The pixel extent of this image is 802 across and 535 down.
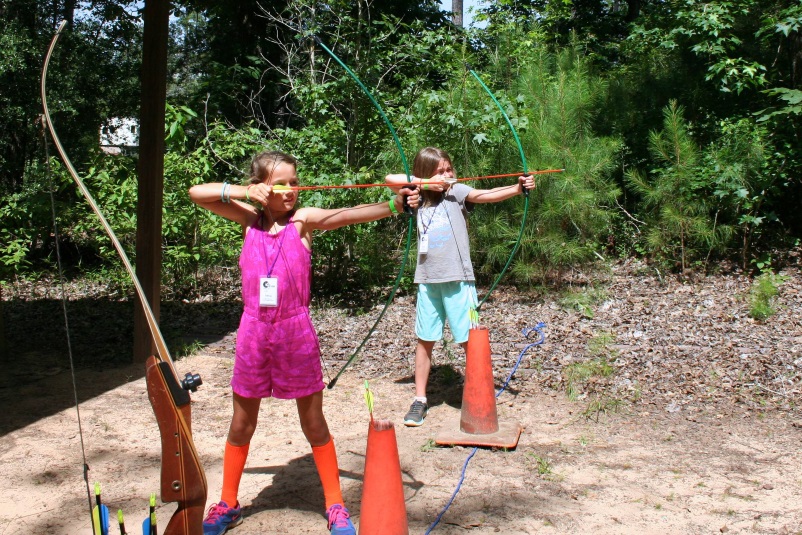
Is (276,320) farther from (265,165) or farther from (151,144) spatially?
(151,144)

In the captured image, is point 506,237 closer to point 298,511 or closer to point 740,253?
point 740,253

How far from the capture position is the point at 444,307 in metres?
4.41

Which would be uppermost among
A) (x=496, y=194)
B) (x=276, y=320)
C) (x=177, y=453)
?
(x=496, y=194)

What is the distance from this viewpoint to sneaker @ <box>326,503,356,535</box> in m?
2.80

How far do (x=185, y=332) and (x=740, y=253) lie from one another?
5510 millimetres

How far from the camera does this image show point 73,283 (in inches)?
365

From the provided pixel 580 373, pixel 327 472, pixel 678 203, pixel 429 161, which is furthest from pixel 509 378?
pixel 678 203

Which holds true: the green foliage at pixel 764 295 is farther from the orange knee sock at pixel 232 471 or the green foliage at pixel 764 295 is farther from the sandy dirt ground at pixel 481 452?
the orange knee sock at pixel 232 471

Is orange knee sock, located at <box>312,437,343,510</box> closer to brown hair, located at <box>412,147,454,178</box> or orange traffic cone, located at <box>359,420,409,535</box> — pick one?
orange traffic cone, located at <box>359,420,409,535</box>

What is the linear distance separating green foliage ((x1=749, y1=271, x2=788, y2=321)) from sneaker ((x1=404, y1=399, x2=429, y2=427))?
329cm

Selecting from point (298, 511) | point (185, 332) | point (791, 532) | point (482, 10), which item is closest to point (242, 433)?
point (298, 511)

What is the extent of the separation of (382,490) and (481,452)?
1175mm

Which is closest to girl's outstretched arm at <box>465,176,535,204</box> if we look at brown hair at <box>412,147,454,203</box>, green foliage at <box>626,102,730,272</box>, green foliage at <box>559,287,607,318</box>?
brown hair at <box>412,147,454,203</box>

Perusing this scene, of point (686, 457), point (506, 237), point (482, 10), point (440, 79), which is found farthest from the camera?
point (482, 10)
